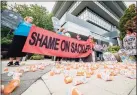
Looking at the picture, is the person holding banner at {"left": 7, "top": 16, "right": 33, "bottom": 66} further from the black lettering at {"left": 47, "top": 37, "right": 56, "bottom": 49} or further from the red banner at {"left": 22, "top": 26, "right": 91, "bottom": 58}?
the black lettering at {"left": 47, "top": 37, "right": 56, "bottom": 49}

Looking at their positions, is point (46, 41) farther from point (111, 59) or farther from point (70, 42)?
point (111, 59)

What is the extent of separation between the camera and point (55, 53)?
5691mm

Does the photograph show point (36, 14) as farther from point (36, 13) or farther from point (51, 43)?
point (51, 43)

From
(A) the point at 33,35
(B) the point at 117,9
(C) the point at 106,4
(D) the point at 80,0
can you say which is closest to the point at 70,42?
(A) the point at 33,35

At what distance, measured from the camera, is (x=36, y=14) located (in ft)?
76.2

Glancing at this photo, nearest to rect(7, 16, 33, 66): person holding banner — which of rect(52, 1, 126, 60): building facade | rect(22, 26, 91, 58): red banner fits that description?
rect(22, 26, 91, 58): red banner

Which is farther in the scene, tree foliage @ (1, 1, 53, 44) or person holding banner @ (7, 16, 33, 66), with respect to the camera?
tree foliage @ (1, 1, 53, 44)

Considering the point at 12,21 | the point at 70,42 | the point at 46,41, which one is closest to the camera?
the point at 46,41

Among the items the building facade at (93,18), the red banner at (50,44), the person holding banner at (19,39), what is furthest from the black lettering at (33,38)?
the building facade at (93,18)

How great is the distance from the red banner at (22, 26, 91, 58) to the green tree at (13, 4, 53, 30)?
16.8 meters

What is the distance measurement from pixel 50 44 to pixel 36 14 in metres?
19.0

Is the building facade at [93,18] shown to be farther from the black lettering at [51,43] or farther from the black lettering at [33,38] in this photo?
the black lettering at [33,38]

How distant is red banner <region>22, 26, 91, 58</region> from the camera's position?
4.89 meters

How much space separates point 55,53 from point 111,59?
4244mm
